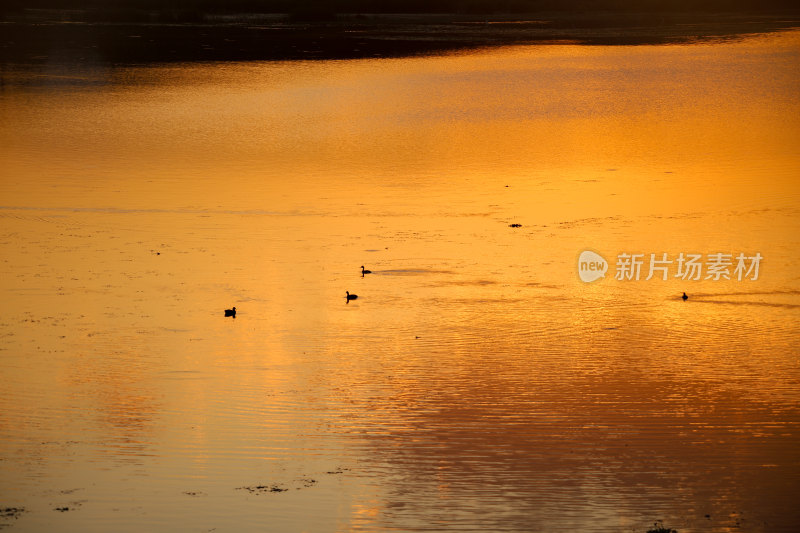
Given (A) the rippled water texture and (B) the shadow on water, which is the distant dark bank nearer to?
(B) the shadow on water

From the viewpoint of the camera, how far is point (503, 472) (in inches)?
300

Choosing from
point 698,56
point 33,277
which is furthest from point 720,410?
point 698,56

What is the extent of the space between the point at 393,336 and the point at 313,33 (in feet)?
125

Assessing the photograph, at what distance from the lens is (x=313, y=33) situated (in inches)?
1848

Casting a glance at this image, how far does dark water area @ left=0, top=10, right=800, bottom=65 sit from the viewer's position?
38.6m

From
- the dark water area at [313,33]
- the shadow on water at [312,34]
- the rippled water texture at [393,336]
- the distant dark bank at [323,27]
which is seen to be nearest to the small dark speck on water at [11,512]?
the rippled water texture at [393,336]

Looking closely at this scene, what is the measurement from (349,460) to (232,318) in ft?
10.5

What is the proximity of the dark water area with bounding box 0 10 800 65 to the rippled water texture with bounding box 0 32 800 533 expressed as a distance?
1832 centimetres

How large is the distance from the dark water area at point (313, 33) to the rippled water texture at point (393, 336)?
18.3m

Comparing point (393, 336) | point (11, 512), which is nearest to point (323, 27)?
point (393, 336)

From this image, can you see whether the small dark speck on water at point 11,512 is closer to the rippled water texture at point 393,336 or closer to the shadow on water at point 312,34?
the rippled water texture at point 393,336

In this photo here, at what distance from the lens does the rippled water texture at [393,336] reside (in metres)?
7.39

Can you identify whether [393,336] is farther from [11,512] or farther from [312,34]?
[312,34]

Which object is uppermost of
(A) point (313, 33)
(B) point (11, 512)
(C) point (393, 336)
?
(A) point (313, 33)
